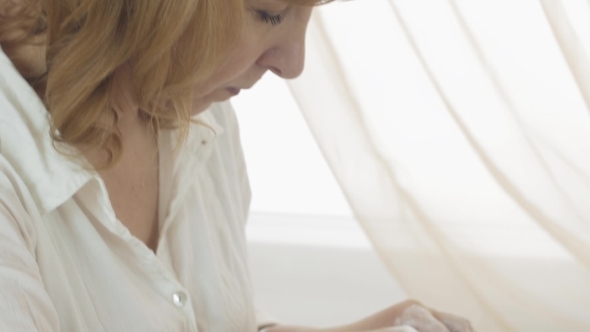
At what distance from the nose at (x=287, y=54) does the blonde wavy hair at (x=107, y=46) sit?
0.11 m

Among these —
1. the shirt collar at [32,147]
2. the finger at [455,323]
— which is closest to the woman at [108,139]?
the shirt collar at [32,147]

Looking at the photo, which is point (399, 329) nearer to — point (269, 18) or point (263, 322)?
point (263, 322)

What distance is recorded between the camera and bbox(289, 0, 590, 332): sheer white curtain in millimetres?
1072

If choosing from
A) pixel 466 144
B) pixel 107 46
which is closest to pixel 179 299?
pixel 107 46

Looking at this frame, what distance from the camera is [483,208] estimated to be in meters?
1.18

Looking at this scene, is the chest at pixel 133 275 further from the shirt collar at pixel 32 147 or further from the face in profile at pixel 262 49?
the face in profile at pixel 262 49

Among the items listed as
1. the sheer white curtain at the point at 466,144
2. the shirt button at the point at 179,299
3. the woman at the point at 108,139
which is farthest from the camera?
the sheer white curtain at the point at 466,144

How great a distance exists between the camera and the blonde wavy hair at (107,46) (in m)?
0.71

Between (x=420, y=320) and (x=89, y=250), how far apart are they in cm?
46

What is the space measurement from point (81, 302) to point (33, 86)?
0.24 meters

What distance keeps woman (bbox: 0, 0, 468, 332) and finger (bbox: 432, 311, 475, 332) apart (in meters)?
0.30

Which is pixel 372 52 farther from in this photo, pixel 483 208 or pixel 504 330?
pixel 504 330

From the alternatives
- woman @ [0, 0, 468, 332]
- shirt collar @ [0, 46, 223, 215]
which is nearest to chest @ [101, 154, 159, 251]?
woman @ [0, 0, 468, 332]

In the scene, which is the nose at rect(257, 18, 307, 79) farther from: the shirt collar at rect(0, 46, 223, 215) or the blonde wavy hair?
the shirt collar at rect(0, 46, 223, 215)
